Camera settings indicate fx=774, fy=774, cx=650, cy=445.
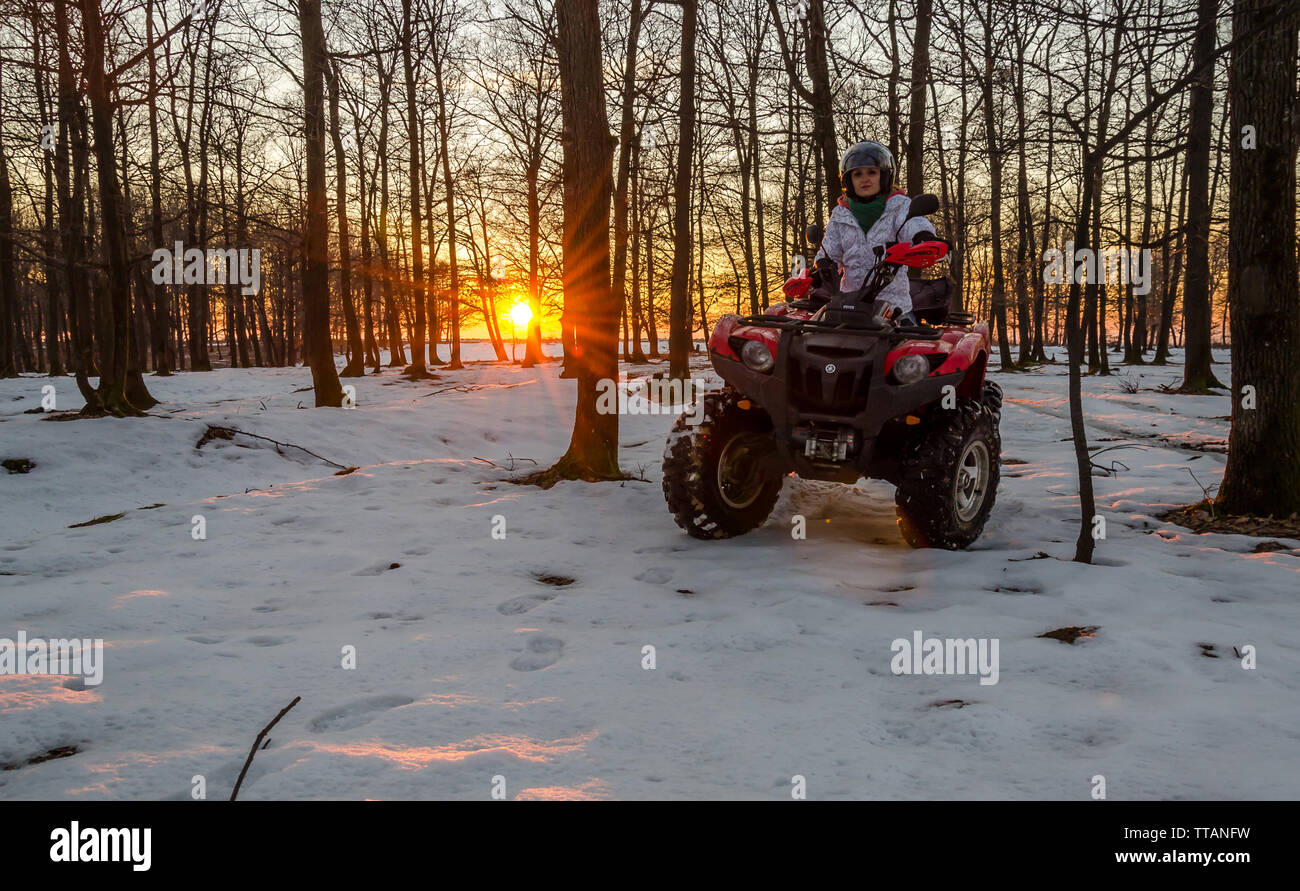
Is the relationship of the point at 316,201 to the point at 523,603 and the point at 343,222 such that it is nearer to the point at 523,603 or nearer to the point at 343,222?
the point at 343,222

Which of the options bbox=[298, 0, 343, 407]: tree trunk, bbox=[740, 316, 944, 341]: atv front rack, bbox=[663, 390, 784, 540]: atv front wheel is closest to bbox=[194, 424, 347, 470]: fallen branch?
bbox=[298, 0, 343, 407]: tree trunk

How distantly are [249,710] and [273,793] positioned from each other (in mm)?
657

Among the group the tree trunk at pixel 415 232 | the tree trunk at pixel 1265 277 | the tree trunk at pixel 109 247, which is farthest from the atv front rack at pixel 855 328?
the tree trunk at pixel 415 232

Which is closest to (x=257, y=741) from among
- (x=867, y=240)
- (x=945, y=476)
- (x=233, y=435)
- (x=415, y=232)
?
(x=945, y=476)

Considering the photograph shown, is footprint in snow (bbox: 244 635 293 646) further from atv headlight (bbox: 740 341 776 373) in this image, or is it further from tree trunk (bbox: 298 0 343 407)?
tree trunk (bbox: 298 0 343 407)

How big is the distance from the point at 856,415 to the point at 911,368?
1.35 feet

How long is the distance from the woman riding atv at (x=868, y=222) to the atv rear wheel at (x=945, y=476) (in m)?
0.83

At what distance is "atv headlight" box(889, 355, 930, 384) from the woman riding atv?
64 cm

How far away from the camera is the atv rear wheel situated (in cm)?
451

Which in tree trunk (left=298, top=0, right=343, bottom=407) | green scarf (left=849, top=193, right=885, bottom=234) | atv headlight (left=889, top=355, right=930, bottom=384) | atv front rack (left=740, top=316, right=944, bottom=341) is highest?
tree trunk (left=298, top=0, right=343, bottom=407)

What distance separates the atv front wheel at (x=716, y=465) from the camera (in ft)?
16.3

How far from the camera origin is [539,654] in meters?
3.31

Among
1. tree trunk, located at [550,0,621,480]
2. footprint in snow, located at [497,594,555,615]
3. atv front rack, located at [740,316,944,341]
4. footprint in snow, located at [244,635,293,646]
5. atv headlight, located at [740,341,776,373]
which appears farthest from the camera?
tree trunk, located at [550,0,621,480]

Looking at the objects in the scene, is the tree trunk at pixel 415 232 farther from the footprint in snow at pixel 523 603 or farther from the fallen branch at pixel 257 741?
the fallen branch at pixel 257 741
